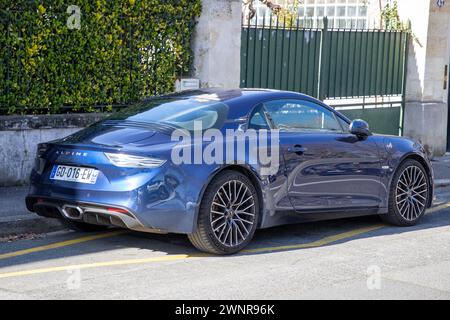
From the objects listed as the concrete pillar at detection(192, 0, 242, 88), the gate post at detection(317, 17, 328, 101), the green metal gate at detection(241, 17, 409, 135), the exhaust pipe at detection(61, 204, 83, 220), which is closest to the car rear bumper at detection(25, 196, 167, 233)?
the exhaust pipe at detection(61, 204, 83, 220)

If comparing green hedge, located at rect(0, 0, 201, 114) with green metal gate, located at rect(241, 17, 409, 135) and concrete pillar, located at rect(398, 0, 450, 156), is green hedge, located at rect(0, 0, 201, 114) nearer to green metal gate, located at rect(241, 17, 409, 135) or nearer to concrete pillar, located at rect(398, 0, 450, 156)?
green metal gate, located at rect(241, 17, 409, 135)

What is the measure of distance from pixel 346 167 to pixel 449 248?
4.24 ft

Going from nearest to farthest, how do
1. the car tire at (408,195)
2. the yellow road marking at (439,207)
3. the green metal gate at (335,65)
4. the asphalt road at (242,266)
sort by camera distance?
1. the asphalt road at (242,266)
2. the car tire at (408,195)
3. the yellow road marking at (439,207)
4. the green metal gate at (335,65)

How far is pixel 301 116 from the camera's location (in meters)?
8.86

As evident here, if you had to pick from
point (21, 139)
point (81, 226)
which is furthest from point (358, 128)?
point (21, 139)

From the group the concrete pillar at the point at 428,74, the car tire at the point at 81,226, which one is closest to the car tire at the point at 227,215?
the car tire at the point at 81,226

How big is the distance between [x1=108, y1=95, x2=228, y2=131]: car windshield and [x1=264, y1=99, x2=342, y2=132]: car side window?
586 millimetres

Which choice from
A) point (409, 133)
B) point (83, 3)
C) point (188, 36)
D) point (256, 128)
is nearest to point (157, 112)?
point (256, 128)

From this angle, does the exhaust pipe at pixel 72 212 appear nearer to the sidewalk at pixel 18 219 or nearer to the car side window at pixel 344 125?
the sidewalk at pixel 18 219

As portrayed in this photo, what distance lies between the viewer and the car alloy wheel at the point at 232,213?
782 centimetres

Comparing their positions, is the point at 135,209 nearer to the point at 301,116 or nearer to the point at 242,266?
the point at 242,266

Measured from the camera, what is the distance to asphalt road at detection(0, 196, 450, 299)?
21.9 ft

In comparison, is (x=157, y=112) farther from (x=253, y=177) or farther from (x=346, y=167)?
(x=346, y=167)

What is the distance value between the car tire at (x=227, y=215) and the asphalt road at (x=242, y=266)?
0.14 meters
